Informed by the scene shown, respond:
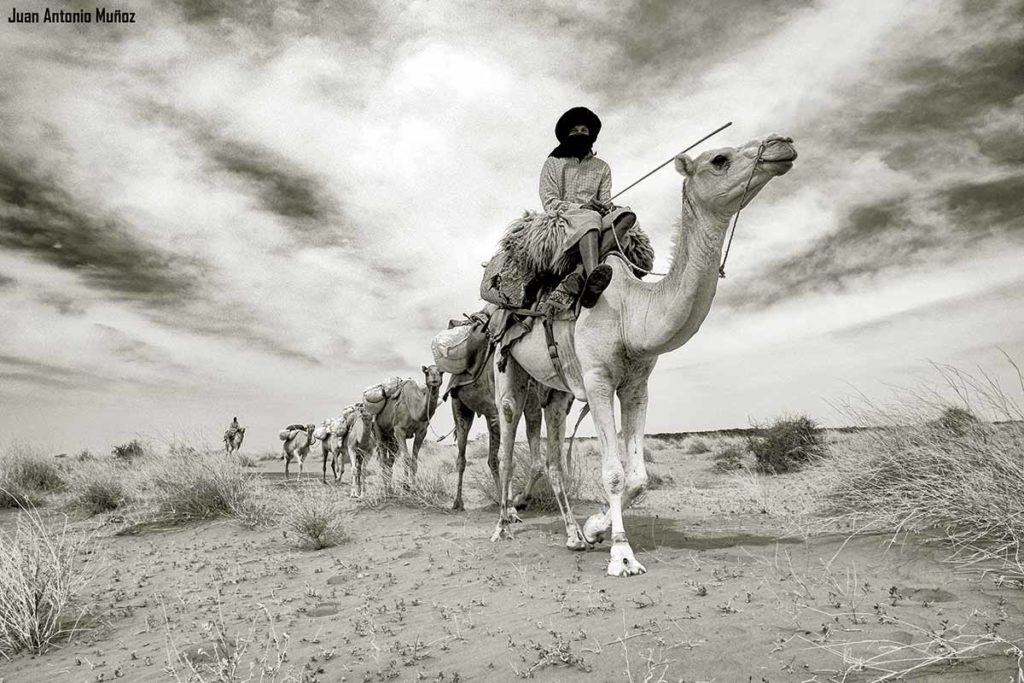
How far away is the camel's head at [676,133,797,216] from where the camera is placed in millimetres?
4258

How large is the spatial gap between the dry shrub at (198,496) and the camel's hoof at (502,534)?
5264 millimetres

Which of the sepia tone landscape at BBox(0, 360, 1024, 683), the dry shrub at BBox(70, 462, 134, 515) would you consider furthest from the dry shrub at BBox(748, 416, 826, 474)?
the dry shrub at BBox(70, 462, 134, 515)

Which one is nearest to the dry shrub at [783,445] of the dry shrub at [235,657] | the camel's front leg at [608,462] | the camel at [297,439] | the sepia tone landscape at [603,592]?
the sepia tone landscape at [603,592]

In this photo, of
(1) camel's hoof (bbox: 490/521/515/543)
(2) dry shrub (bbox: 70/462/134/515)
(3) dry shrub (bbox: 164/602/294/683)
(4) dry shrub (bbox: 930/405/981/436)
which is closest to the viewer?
(3) dry shrub (bbox: 164/602/294/683)

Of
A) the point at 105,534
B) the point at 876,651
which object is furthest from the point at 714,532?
the point at 105,534

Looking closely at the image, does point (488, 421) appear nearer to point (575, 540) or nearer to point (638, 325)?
point (575, 540)

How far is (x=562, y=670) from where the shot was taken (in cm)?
325

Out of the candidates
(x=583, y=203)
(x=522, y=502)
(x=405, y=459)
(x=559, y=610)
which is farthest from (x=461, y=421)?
(x=559, y=610)

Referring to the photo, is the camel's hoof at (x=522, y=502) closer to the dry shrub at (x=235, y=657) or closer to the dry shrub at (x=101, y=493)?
the dry shrub at (x=235, y=657)

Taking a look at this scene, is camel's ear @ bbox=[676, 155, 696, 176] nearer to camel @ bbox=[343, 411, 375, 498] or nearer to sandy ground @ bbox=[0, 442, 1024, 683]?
sandy ground @ bbox=[0, 442, 1024, 683]

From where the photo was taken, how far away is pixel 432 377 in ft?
43.4

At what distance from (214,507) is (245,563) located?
13.6 ft

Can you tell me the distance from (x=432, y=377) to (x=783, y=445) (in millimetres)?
9760

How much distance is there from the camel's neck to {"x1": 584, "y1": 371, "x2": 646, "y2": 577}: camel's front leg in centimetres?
56
